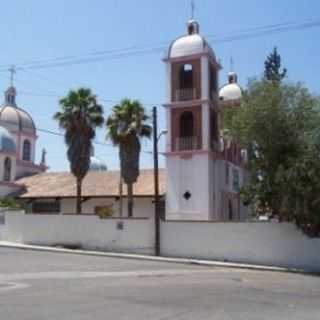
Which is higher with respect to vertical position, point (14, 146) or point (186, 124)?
point (14, 146)

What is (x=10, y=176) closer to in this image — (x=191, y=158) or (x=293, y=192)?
(x=191, y=158)

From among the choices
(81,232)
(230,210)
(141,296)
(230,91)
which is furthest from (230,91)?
(141,296)

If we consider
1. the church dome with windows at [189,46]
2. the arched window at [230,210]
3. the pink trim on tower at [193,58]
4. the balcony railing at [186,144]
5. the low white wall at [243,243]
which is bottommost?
the low white wall at [243,243]

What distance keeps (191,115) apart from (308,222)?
44.5ft

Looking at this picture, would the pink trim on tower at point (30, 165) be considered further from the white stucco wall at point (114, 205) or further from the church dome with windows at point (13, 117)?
the white stucco wall at point (114, 205)

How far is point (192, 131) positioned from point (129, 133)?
421cm

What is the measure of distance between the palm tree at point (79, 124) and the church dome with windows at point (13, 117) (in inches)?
838

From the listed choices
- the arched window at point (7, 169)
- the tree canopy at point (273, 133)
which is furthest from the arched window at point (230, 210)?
the arched window at point (7, 169)

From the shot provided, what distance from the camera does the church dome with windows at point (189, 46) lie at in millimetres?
38594

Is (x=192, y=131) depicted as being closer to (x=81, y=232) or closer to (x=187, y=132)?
(x=187, y=132)

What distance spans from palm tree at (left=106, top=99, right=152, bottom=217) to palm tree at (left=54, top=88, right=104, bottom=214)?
5.16 ft

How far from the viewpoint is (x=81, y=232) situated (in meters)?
35.6

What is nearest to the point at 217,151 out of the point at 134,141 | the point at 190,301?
the point at 134,141

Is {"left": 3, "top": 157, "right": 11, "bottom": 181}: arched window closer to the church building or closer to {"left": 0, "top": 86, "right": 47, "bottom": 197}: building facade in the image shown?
{"left": 0, "top": 86, "right": 47, "bottom": 197}: building facade
